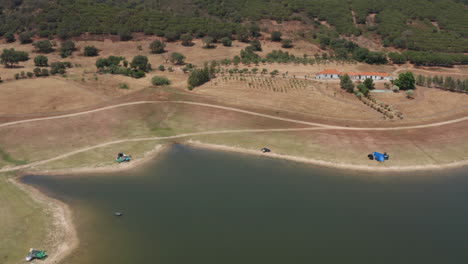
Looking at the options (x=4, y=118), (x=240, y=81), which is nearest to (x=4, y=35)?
(x=4, y=118)

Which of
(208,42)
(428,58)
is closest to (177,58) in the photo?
(208,42)

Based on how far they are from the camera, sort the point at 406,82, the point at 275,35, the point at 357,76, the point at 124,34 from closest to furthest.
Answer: the point at 406,82, the point at 357,76, the point at 124,34, the point at 275,35

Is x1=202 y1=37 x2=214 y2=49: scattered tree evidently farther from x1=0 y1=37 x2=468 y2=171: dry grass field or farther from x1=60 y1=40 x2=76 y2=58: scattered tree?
x1=60 y1=40 x2=76 y2=58: scattered tree

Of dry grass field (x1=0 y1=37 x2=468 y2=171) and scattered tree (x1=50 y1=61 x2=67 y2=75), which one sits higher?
scattered tree (x1=50 y1=61 x2=67 y2=75)

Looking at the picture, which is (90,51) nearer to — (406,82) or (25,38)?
(25,38)

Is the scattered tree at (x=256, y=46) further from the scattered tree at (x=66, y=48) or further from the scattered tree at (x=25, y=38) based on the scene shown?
the scattered tree at (x=25, y=38)

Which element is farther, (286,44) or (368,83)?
(286,44)

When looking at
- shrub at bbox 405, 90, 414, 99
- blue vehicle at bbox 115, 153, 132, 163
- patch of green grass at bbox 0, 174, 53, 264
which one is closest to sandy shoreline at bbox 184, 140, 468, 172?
blue vehicle at bbox 115, 153, 132, 163

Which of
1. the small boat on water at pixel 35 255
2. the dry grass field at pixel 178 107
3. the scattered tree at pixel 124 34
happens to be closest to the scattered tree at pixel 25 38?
the dry grass field at pixel 178 107

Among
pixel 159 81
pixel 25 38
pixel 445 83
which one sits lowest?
pixel 445 83

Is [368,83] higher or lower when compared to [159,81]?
lower

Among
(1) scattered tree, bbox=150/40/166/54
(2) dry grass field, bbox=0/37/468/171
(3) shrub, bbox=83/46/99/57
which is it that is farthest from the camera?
(1) scattered tree, bbox=150/40/166/54
